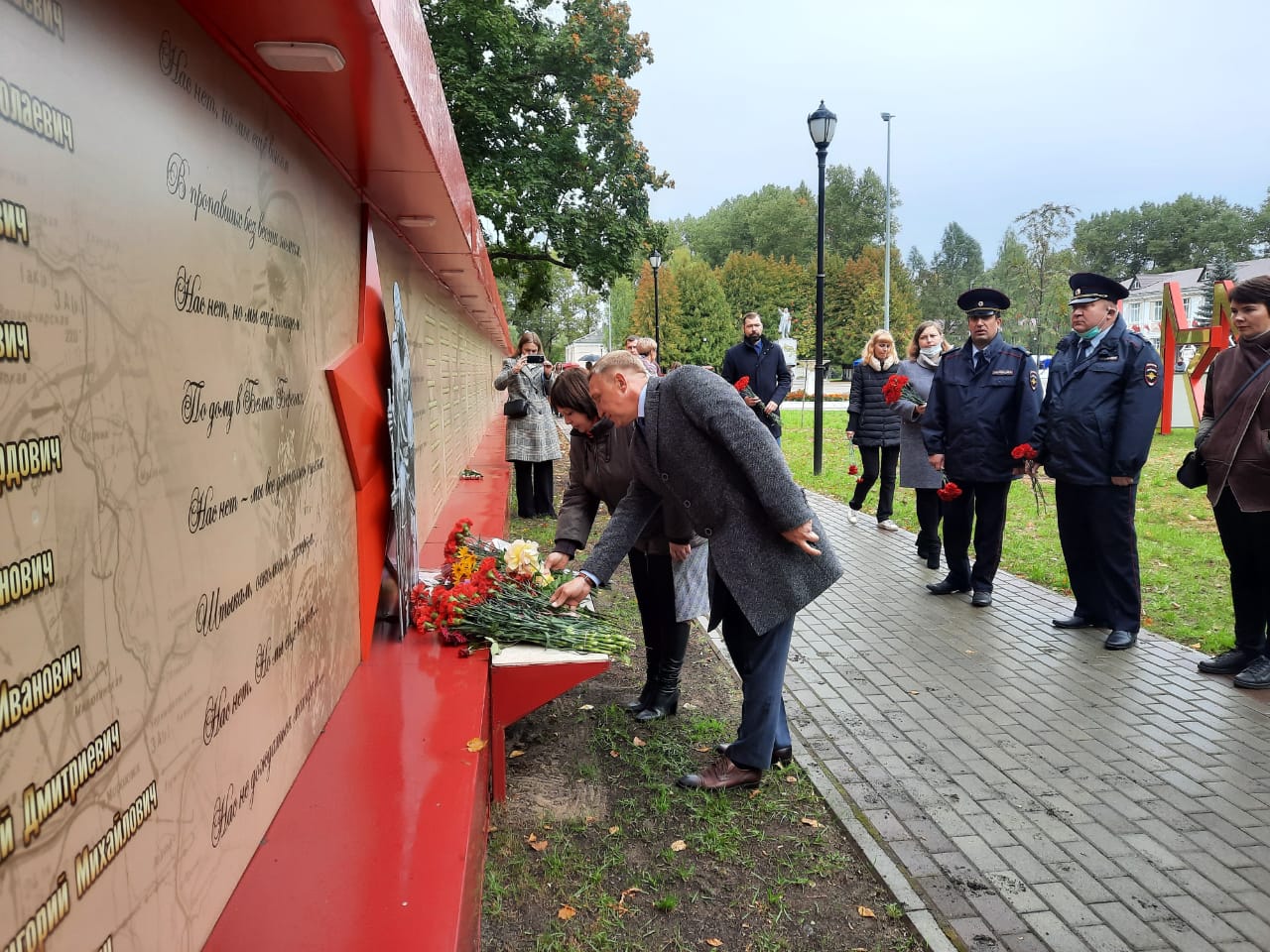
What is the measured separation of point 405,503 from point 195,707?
2.39 meters

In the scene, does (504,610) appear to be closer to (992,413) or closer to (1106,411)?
(1106,411)

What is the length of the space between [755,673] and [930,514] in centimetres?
472

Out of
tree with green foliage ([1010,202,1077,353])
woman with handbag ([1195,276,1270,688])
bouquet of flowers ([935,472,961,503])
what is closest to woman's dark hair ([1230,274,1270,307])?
woman with handbag ([1195,276,1270,688])

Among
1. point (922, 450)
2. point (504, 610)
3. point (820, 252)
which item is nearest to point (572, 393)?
point (504, 610)

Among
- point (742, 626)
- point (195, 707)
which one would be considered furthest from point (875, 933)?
point (195, 707)

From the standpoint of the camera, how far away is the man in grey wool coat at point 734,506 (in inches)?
128

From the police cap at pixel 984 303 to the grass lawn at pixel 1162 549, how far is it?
2.36 m

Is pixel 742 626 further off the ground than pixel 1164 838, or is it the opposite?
pixel 742 626

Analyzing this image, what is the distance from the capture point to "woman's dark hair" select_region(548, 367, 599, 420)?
4266mm

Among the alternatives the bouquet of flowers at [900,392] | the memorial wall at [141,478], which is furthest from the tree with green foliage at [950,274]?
the memorial wall at [141,478]

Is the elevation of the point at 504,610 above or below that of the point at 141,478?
below

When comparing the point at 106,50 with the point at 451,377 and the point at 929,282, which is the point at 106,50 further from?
the point at 929,282

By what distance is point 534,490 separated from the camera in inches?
408

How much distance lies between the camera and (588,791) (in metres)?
3.80
